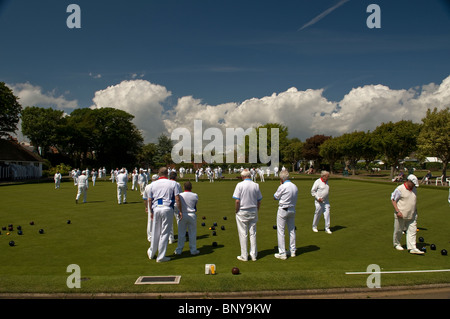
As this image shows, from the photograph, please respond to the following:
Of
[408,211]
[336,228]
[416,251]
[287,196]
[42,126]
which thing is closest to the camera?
A: [287,196]

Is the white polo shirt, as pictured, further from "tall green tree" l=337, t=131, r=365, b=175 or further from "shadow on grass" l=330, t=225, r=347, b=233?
"tall green tree" l=337, t=131, r=365, b=175

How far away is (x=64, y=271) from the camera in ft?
22.8

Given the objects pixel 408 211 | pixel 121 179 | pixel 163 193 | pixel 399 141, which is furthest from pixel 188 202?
pixel 399 141

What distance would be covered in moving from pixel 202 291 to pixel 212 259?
7.06 feet

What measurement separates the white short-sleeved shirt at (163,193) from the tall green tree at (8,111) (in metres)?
54.0

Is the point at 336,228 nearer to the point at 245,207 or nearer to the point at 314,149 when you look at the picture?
the point at 245,207

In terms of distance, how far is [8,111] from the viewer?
5047 cm

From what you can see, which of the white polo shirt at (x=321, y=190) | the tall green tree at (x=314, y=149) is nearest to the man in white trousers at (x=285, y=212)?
the white polo shirt at (x=321, y=190)

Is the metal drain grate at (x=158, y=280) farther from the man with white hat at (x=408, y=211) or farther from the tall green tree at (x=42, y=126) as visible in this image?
the tall green tree at (x=42, y=126)

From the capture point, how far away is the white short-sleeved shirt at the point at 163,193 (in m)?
7.77

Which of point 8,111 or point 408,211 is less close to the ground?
point 8,111

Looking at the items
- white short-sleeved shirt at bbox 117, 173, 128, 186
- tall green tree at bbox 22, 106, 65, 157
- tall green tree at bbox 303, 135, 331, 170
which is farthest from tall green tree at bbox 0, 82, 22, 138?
tall green tree at bbox 303, 135, 331, 170

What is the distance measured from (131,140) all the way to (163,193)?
80.8m

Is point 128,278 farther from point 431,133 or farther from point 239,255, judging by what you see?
point 431,133
